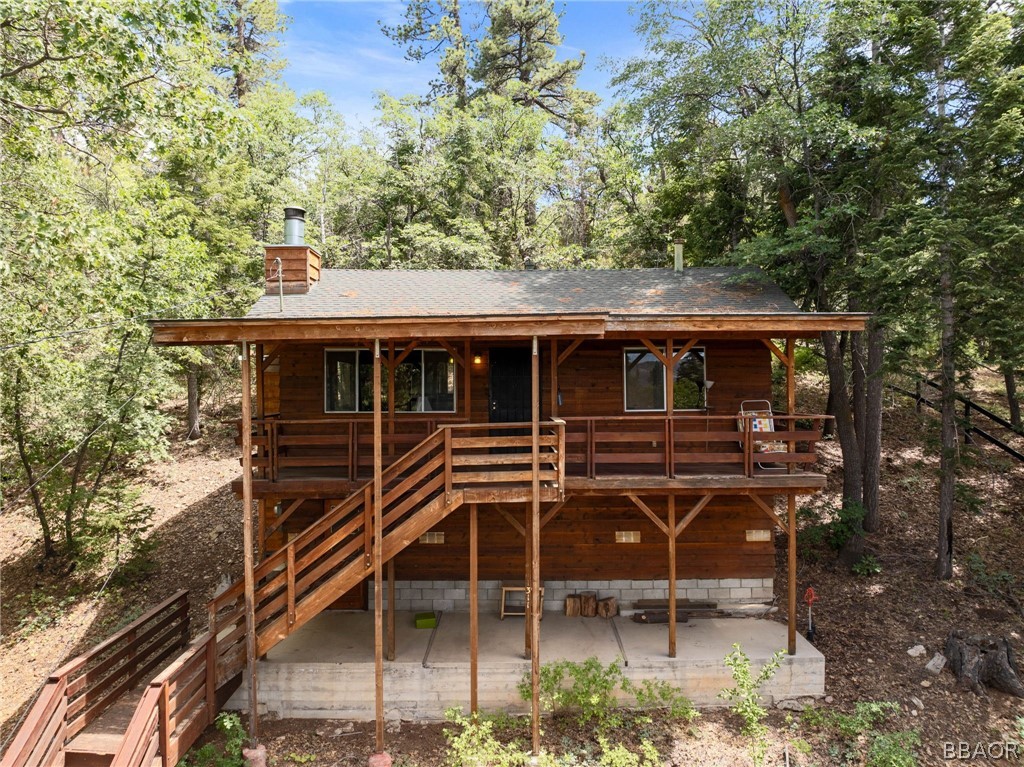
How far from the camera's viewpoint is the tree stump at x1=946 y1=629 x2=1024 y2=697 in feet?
25.2

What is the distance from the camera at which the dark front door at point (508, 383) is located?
9.59 meters

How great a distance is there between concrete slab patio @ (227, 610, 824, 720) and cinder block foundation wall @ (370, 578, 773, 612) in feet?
3.46

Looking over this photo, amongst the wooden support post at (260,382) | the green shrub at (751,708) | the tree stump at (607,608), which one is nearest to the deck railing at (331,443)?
the wooden support post at (260,382)

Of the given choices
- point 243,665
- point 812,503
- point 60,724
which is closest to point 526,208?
point 812,503

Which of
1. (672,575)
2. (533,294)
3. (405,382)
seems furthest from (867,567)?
(405,382)

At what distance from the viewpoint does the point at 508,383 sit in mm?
9641

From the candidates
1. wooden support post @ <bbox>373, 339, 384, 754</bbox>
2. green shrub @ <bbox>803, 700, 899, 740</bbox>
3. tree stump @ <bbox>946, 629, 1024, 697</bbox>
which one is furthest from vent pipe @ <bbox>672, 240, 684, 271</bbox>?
green shrub @ <bbox>803, 700, 899, 740</bbox>

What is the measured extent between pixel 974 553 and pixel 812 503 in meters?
3.47

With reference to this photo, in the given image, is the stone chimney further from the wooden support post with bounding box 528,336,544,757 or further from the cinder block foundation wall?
the cinder block foundation wall

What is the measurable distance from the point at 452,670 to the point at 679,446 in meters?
5.14

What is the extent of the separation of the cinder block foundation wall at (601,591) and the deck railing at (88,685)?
3.17 m

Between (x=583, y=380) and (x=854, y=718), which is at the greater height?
(x=583, y=380)

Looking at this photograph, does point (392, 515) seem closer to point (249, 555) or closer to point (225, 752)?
point (249, 555)

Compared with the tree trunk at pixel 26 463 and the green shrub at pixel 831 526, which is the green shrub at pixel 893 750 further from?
the tree trunk at pixel 26 463
